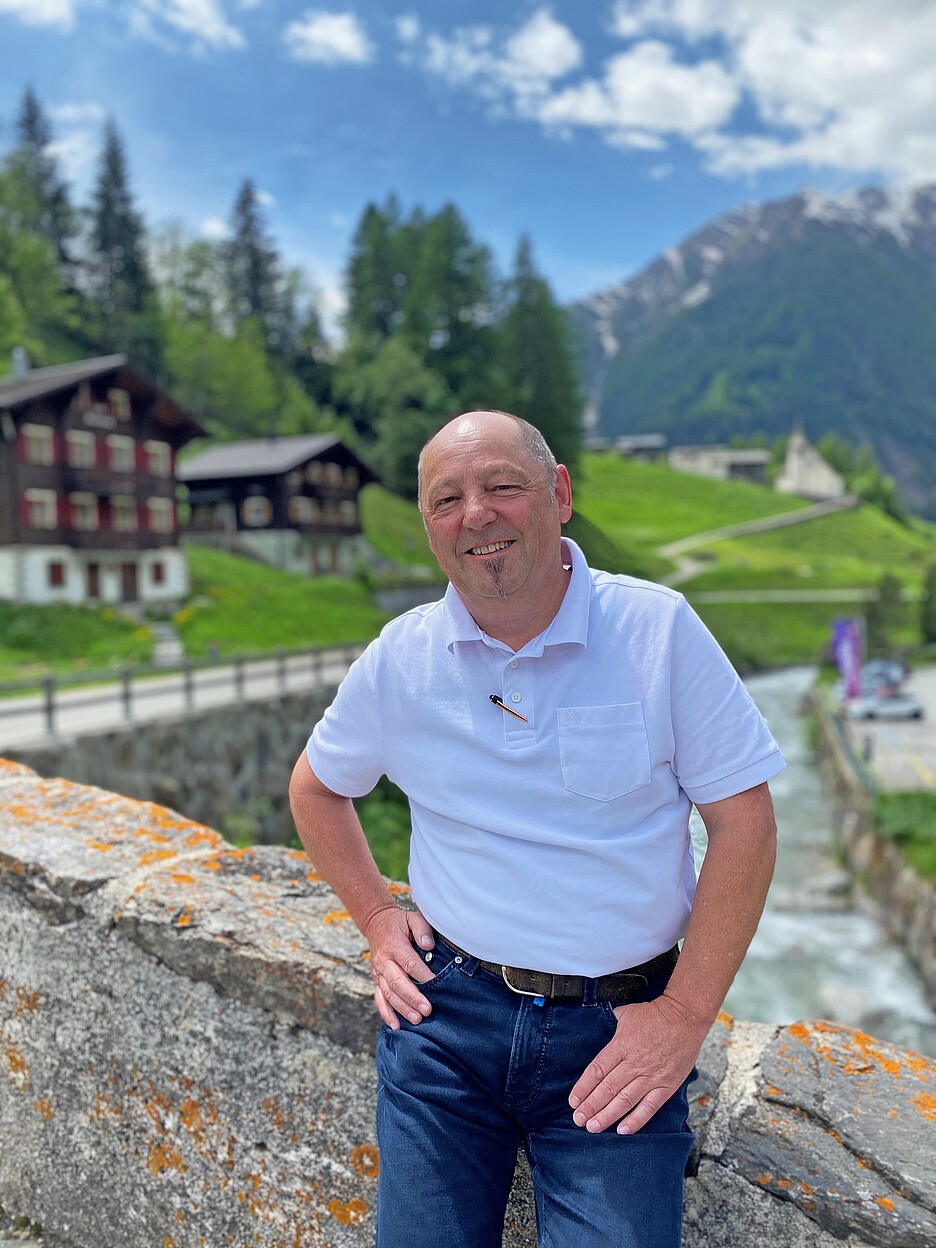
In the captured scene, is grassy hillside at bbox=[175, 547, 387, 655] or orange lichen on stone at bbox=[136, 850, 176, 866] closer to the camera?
orange lichen on stone at bbox=[136, 850, 176, 866]

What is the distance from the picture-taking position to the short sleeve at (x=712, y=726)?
166 centimetres

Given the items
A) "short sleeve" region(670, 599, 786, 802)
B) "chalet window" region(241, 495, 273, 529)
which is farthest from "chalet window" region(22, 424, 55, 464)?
"short sleeve" region(670, 599, 786, 802)

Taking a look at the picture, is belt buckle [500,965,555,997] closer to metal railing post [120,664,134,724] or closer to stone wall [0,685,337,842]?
stone wall [0,685,337,842]

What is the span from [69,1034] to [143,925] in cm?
40

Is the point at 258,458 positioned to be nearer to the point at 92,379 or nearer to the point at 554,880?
the point at 92,379

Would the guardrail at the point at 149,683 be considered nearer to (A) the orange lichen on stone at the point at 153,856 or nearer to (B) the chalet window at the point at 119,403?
(A) the orange lichen on stone at the point at 153,856

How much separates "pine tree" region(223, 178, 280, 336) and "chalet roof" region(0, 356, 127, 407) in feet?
181

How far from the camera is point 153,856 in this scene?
268 cm

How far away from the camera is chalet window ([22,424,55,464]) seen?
Answer: 30.4 m

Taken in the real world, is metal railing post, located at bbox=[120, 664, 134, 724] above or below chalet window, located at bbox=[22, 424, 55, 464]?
below

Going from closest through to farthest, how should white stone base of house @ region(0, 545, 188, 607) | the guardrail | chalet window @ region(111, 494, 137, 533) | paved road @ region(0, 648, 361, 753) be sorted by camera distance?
paved road @ region(0, 648, 361, 753), the guardrail, white stone base of house @ region(0, 545, 188, 607), chalet window @ region(111, 494, 137, 533)

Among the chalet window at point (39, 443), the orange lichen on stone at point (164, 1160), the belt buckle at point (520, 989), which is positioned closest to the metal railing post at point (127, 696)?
the orange lichen on stone at point (164, 1160)

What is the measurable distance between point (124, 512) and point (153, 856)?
3433 cm

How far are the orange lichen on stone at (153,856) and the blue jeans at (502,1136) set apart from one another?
43.9 inches
